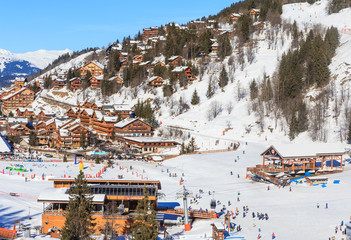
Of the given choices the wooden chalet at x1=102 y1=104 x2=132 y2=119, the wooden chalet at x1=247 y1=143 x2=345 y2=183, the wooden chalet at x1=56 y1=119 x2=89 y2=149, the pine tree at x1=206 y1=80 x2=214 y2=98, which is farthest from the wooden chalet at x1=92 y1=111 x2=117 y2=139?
the wooden chalet at x1=247 y1=143 x2=345 y2=183

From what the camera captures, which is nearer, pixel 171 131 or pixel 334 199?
pixel 334 199

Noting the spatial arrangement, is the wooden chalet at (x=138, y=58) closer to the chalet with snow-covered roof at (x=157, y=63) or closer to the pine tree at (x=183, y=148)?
the chalet with snow-covered roof at (x=157, y=63)

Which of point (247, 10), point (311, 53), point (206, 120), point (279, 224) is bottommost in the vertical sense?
point (279, 224)

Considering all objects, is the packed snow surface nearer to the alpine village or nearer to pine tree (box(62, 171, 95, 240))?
the alpine village

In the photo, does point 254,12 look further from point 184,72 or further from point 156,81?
point 156,81

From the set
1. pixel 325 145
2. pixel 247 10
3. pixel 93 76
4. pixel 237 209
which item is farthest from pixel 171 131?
pixel 247 10

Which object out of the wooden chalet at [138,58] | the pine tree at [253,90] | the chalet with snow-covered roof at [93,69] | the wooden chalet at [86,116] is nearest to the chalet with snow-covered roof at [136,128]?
→ the wooden chalet at [86,116]

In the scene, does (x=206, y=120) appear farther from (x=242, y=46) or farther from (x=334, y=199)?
(x=334, y=199)

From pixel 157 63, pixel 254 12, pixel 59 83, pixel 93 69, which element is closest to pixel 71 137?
pixel 157 63
